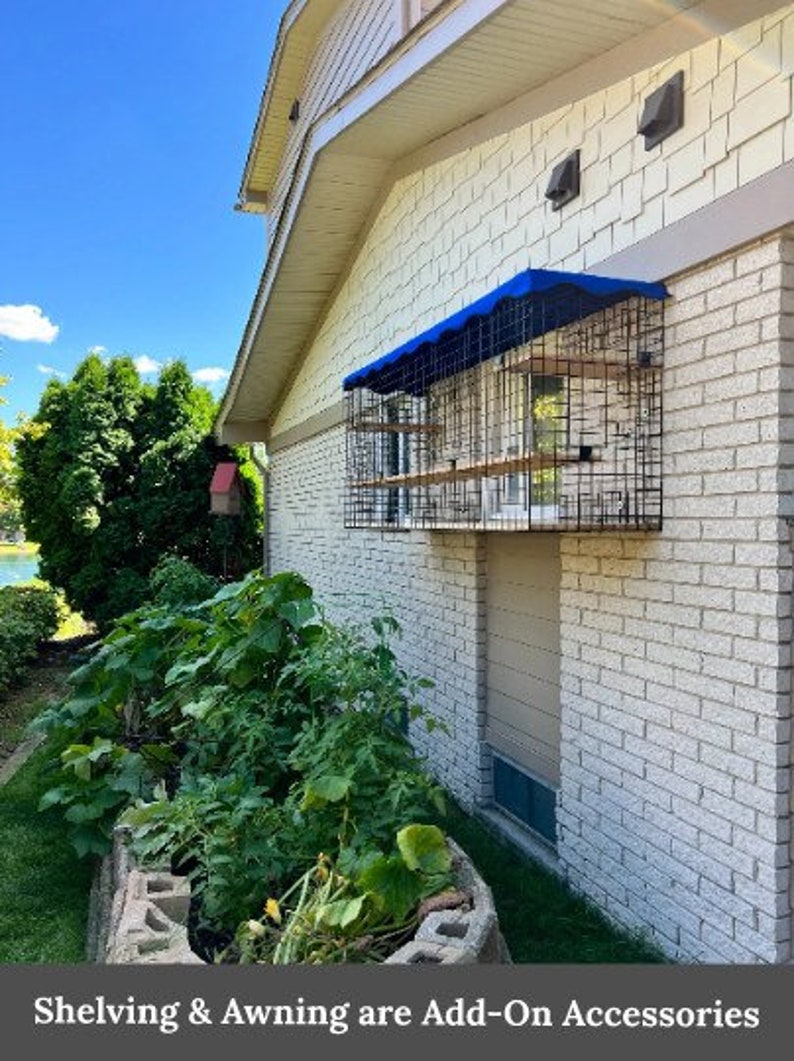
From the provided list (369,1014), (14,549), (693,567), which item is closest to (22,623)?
(14,549)

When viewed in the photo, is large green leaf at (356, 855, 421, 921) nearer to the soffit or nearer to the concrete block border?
the concrete block border

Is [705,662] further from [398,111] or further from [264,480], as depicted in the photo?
[264,480]

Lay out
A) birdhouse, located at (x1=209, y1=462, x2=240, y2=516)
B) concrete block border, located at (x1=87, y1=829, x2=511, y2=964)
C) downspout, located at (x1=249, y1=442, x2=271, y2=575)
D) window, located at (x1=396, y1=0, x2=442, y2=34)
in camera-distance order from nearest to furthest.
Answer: concrete block border, located at (x1=87, y1=829, x2=511, y2=964), window, located at (x1=396, y1=0, x2=442, y2=34), birdhouse, located at (x1=209, y1=462, x2=240, y2=516), downspout, located at (x1=249, y1=442, x2=271, y2=575)

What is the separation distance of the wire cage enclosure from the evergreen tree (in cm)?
688

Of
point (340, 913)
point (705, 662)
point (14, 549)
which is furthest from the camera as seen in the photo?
point (14, 549)

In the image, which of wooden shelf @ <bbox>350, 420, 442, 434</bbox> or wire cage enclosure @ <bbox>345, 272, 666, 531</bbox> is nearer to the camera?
wire cage enclosure @ <bbox>345, 272, 666, 531</bbox>

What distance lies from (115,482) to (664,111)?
978 centimetres

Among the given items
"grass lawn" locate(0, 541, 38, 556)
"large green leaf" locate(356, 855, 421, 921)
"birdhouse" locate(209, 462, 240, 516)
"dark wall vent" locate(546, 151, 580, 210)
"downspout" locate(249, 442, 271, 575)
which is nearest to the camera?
"large green leaf" locate(356, 855, 421, 921)

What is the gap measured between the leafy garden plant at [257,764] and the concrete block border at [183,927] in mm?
107

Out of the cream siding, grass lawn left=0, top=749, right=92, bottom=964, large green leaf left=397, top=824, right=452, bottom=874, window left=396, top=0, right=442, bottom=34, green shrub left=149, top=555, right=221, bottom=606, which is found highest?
the cream siding

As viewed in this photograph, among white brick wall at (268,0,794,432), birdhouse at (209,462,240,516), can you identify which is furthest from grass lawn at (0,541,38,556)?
white brick wall at (268,0,794,432)

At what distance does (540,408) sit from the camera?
→ 13.0ft

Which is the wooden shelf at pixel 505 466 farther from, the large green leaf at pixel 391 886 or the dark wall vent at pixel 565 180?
the large green leaf at pixel 391 886

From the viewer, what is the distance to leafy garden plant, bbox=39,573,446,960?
9.07 feet
